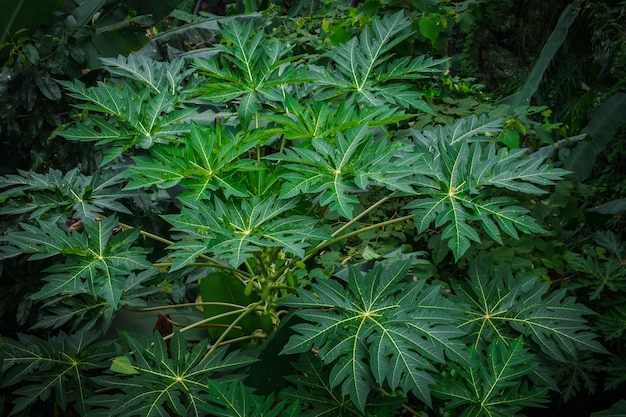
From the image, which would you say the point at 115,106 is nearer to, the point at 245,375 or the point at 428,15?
the point at 245,375

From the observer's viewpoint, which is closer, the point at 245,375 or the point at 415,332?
the point at 415,332

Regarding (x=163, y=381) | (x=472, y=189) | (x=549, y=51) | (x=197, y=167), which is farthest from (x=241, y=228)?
(x=549, y=51)

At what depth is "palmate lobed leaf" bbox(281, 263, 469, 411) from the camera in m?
1.33

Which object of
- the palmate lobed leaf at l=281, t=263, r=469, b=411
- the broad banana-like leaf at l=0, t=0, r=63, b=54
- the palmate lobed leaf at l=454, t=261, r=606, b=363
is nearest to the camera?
the palmate lobed leaf at l=281, t=263, r=469, b=411

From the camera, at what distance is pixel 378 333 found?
1375mm

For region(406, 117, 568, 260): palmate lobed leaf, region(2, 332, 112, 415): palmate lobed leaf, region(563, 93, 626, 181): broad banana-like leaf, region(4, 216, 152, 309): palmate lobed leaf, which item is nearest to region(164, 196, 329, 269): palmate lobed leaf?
region(4, 216, 152, 309): palmate lobed leaf

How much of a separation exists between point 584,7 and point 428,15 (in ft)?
4.37

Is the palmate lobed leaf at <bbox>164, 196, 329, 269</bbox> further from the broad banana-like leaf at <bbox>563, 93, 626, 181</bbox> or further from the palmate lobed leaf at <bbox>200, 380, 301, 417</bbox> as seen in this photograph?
the broad banana-like leaf at <bbox>563, 93, 626, 181</bbox>

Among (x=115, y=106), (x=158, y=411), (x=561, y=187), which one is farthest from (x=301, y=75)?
(x=561, y=187)

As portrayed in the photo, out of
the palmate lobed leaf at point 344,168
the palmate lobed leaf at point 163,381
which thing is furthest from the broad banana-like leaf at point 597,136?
the palmate lobed leaf at point 163,381

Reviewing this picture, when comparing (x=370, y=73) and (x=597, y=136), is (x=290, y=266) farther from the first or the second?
(x=597, y=136)

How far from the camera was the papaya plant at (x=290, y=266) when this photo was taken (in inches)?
54.9

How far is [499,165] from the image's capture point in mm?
1561

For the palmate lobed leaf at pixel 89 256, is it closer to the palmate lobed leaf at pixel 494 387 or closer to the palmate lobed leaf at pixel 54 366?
the palmate lobed leaf at pixel 54 366
